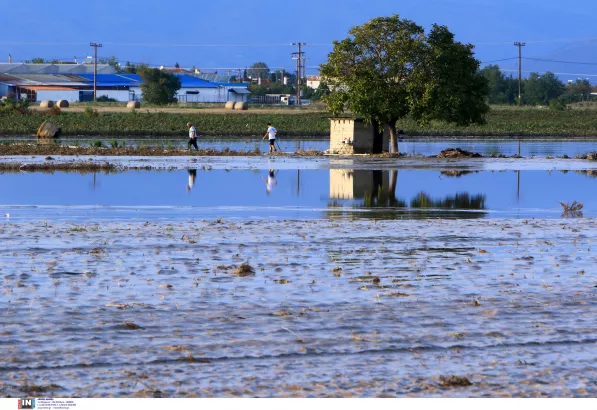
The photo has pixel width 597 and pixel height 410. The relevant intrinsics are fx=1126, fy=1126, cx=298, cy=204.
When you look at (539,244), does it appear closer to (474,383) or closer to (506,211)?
(506,211)

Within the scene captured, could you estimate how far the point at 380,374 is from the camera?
855 centimetres

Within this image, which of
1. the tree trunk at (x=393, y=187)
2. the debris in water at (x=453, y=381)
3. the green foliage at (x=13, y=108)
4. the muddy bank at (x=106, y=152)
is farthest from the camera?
the green foliage at (x=13, y=108)

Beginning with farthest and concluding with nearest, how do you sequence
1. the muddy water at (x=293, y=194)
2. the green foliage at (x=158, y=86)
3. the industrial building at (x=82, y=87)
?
the industrial building at (x=82, y=87) < the green foliage at (x=158, y=86) < the muddy water at (x=293, y=194)

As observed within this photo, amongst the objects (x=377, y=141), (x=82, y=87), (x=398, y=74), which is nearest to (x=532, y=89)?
(x=82, y=87)

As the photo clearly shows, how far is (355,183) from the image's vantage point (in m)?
30.8

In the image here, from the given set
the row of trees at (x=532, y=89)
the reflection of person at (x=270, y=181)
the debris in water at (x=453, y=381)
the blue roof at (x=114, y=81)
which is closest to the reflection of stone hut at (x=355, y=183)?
the reflection of person at (x=270, y=181)

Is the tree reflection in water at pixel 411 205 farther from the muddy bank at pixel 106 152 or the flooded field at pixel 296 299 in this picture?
the muddy bank at pixel 106 152

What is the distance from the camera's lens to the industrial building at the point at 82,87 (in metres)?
152

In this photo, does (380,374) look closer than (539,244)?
Yes

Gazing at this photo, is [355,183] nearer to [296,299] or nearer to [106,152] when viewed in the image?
[296,299]

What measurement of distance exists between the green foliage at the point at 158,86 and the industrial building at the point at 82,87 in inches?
530

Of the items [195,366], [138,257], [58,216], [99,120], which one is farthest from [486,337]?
[99,120]

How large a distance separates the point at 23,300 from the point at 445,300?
14.2ft

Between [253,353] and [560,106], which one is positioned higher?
[560,106]
